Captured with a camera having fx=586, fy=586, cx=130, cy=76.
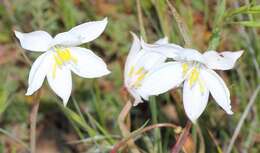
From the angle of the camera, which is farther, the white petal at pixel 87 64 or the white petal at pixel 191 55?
the white petal at pixel 87 64

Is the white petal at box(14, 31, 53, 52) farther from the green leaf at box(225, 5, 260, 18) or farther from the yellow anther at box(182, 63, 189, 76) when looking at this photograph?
the green leaf at box(225, 5, 260, 18)

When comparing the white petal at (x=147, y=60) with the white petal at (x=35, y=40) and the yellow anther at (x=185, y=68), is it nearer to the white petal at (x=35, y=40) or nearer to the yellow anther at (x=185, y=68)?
the yellow anther at (x=185, y=68)

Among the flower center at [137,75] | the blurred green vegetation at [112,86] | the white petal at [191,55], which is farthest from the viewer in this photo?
the blurred green vegetation at [112,86]

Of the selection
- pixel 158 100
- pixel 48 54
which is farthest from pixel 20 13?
pixel 48 54

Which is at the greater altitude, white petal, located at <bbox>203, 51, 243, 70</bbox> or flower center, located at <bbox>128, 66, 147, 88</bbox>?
white petal, located at <bbox>203, 51, 243, 70</bbox>

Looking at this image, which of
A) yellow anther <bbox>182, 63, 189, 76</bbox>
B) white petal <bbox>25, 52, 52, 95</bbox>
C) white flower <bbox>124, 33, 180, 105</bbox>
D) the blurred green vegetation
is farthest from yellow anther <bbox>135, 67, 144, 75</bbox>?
the blurred green vegetation

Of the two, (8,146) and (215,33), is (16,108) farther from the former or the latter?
(215,33)

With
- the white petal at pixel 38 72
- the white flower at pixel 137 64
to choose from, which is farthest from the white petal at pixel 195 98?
the white petal at pixel 38 72
